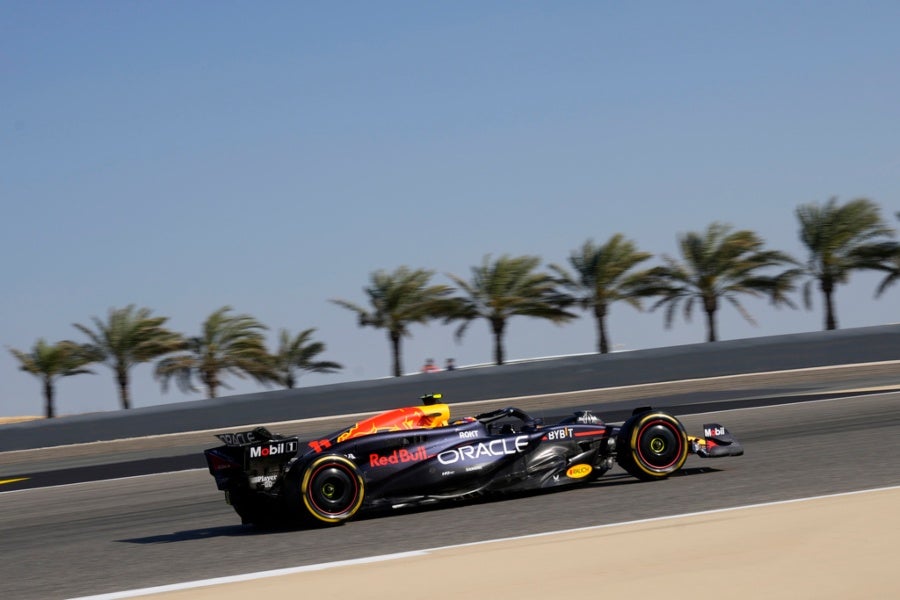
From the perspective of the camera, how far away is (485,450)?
9.26 meters

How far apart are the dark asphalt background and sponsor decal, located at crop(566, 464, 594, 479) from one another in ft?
41.0

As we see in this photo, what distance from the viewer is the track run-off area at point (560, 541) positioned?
568 cm

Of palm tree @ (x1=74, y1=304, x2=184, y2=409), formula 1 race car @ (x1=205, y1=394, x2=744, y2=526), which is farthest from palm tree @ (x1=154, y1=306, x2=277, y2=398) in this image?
formula 1 race car @ (x1=205, y1=394, x2=744, y2=526)

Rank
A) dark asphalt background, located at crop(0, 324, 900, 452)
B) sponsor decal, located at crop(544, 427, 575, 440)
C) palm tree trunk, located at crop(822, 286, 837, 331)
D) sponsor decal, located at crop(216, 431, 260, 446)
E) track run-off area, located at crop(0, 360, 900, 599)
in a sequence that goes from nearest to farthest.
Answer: track run-off area, located at crop(0, 360, 900, 599) < sponsor decal, located at crop(216, 431, 260, 446) < sponsor decal, located at crop(544, 427, 575, 440) < dark asphalt background, located at crop(0, 324, 900, 452) < palm tree trunk, located at crop(822, 286, 837, 331)

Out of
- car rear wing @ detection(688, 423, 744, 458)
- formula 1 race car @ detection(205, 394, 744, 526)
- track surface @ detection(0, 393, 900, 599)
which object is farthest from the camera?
car rear wing @ detection(688, 423, 744, 458)

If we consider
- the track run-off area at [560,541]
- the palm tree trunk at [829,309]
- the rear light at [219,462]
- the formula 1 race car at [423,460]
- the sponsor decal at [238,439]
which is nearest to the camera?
the track run-off area at [560,541]

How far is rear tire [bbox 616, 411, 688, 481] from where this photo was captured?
9477 mm

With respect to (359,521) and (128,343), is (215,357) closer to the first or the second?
(128,343)

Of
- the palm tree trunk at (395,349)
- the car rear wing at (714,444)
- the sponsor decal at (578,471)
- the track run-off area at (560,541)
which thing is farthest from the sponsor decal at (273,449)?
the palm tree trunk at (395,349)

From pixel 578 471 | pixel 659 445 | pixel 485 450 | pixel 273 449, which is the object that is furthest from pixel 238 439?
pixel 659 445

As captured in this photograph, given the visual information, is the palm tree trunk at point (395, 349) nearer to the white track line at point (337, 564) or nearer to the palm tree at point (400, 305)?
A: the palm tree at point (400, 305)

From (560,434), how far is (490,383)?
42.4 feet

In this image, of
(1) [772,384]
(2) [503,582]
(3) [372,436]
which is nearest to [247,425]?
(1) [772,384]

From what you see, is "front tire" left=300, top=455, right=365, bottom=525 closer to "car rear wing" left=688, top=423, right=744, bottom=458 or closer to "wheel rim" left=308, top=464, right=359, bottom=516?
"wheel rim" left=308, top=464, right=359, bottom=516
